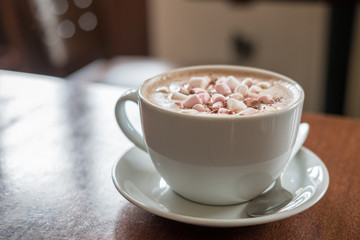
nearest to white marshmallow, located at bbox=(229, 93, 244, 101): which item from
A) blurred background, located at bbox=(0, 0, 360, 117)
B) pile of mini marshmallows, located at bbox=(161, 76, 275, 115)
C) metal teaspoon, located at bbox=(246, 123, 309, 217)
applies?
pile of mini marshmallows, located at bbox=(161, 76, 275, 115)

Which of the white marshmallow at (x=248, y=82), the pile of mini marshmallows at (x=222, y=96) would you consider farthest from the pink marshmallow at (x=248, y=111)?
the white marshmallow at (x=248, y=82)

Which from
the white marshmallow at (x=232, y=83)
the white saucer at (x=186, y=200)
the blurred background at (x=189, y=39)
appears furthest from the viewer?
the blurred background at (x=189, y=39)

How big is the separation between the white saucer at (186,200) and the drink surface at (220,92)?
107 mm

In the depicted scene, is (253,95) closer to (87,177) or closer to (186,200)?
(186,200)

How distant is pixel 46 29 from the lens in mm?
2398

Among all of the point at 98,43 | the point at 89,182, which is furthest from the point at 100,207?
the point at 98,43

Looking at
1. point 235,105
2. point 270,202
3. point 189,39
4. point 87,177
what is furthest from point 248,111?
point 189,39

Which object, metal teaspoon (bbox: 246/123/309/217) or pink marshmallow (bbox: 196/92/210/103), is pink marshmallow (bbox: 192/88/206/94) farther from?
metal teaspoon (bbox: 246/123/309/217)

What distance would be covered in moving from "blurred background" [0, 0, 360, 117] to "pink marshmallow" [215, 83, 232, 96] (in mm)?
1307

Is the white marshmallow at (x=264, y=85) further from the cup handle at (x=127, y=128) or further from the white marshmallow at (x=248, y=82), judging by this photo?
the cup handle at (x=127, y=128)

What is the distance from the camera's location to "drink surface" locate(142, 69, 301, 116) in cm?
48

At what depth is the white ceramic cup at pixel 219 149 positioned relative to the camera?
0.45m

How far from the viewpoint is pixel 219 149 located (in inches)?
17.9

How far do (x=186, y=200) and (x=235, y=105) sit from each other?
139 mm
